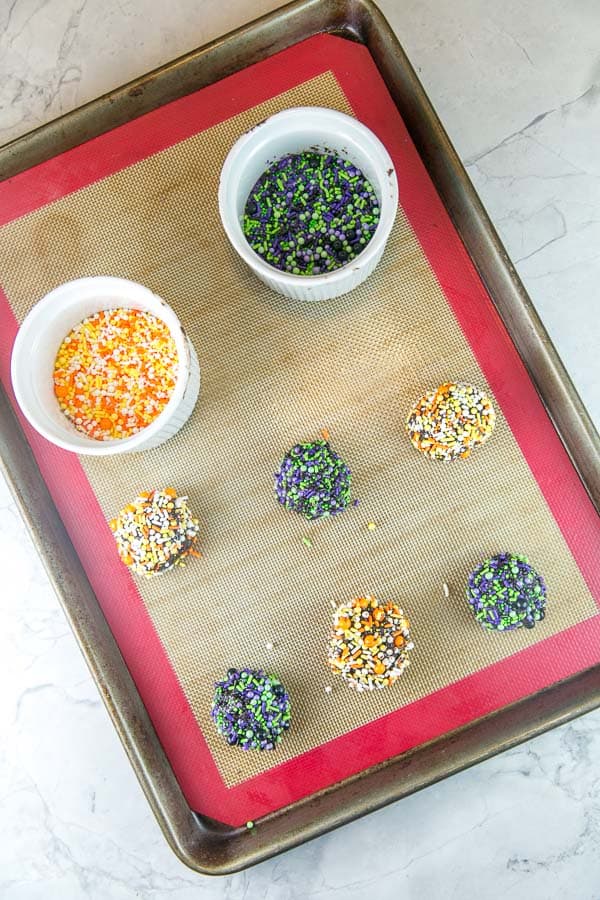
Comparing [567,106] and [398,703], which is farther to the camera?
[567,106]

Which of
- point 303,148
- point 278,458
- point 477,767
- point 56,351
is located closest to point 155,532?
point 278,458

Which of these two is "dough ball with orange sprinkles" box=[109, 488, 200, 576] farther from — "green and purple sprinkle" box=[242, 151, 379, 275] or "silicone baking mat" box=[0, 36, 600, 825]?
"green and purple sprinkle" box=[242, 151, 379, 275]

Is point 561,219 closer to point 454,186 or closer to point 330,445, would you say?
point 454,186


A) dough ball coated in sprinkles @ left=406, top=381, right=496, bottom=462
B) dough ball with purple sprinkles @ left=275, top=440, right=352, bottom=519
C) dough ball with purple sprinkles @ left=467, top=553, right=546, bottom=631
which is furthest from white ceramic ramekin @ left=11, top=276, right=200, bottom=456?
dough ball with purple sprinkles @ left=467, top=553, right=546, bottom=631

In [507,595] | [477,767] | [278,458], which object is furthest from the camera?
[477,767]

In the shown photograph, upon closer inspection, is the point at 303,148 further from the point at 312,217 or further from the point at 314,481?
the point at 314,481

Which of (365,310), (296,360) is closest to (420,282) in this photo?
(365,310)
